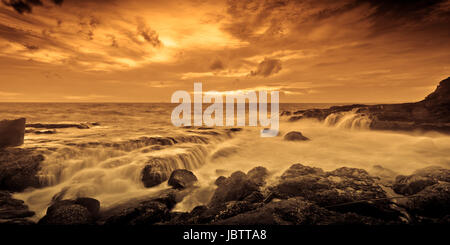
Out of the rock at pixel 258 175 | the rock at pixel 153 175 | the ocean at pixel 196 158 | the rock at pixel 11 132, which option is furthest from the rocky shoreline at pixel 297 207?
the rock at pixel 11 132

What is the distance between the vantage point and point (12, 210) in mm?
4266

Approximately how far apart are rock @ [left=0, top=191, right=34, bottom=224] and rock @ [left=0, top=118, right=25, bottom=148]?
4.52 metres

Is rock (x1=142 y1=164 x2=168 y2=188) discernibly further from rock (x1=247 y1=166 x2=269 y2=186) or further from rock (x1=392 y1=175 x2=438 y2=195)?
rock (x1=392 y1=175 x2=438 y2=195)

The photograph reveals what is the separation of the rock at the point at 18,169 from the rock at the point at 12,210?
0.64m

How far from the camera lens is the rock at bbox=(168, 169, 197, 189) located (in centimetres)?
583

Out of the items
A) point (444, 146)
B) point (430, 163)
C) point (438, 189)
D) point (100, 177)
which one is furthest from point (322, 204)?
point (444, 146)

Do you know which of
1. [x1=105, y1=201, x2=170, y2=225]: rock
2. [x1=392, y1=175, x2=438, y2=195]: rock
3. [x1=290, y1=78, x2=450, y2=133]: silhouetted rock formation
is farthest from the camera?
[x1=290, y1=78, x2=450, y2=133]: silhouetted rock formation

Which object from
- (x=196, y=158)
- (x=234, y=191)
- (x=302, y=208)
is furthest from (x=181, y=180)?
(x=302, y=208)

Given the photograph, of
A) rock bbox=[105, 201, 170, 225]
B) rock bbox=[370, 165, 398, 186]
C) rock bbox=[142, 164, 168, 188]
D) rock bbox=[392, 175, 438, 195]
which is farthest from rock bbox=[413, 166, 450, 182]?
rock bbox=[142, 164, 168, 188]

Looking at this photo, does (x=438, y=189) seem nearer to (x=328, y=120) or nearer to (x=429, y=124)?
(x=429, y=124)

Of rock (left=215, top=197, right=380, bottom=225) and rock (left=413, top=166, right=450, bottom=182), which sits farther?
rock (left=413, top=166, right=450, bottom=182)

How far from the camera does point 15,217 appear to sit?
13.2 feet

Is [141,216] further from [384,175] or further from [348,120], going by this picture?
[348,120]
